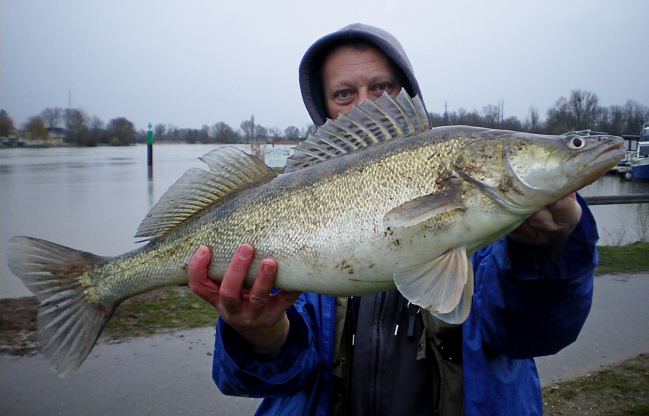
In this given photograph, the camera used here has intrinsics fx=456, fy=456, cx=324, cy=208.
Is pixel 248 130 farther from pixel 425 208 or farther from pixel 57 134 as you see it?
pixel 425 208

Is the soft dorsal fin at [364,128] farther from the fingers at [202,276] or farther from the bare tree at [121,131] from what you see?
the bare tree at [121,131]

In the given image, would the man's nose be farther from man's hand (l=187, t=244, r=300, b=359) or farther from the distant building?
the distant building

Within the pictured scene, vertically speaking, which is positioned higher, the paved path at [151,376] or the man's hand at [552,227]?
the man's hand at [552,227]

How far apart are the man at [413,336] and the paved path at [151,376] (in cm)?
127

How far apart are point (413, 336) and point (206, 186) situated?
116 centimetres

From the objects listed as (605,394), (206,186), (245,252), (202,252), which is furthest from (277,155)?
(245,252)

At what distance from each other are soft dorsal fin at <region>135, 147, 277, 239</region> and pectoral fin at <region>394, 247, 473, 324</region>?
80cm

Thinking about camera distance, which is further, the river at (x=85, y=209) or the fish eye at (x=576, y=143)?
the river at (x=85, y=209)

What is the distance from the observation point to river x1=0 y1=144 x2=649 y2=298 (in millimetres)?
6348

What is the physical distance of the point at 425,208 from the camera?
1.57 meters

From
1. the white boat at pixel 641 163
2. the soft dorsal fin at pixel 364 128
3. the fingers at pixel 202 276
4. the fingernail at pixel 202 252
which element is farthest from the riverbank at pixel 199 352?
the white boat at pixel 641 163

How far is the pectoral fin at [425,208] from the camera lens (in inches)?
61.4

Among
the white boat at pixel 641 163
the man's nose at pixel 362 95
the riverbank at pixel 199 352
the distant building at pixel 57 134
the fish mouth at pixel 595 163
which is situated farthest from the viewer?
the distant building at pixel 57 134

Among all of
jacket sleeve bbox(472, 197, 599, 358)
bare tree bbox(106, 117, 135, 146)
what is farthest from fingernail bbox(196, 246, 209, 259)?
bare tree bbox(106, 117, 135, 146)
